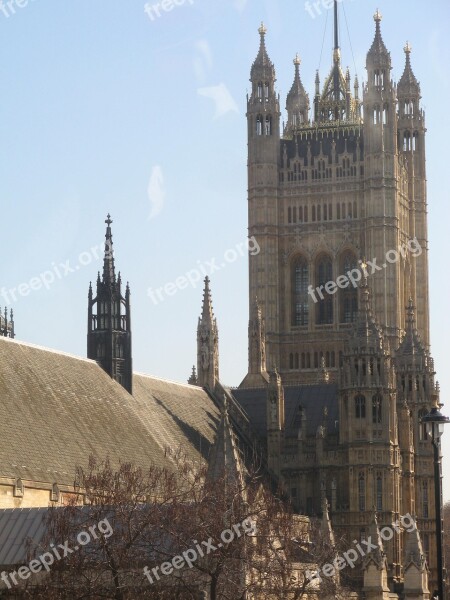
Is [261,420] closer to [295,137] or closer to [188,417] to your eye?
[188,417]

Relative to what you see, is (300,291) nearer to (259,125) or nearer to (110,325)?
(259,125)

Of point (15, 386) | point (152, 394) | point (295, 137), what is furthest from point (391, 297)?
point (15, 386)

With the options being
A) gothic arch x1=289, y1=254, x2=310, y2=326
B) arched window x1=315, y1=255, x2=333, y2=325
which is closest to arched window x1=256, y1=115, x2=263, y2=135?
gothic arch x1=289, y1=254, x2=310, y2=326

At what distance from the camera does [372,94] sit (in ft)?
512

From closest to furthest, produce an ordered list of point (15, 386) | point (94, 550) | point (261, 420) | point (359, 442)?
point (94, 550)
point (15, 386)
point (359, 442)
point (261, 420)

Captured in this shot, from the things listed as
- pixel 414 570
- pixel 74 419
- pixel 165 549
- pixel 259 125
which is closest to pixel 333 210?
pixel 259 125

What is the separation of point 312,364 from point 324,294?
630 centimetres

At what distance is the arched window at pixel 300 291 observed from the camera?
506ft

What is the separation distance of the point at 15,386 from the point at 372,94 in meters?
82.9

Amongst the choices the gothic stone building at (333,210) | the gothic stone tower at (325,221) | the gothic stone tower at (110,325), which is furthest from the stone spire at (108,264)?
the gothic stone tower at (325,221)

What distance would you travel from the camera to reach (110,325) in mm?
93500

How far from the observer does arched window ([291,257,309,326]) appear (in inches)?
6078

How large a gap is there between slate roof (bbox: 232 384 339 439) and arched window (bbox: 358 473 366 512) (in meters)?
5.07

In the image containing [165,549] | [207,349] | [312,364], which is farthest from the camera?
[312,364]
